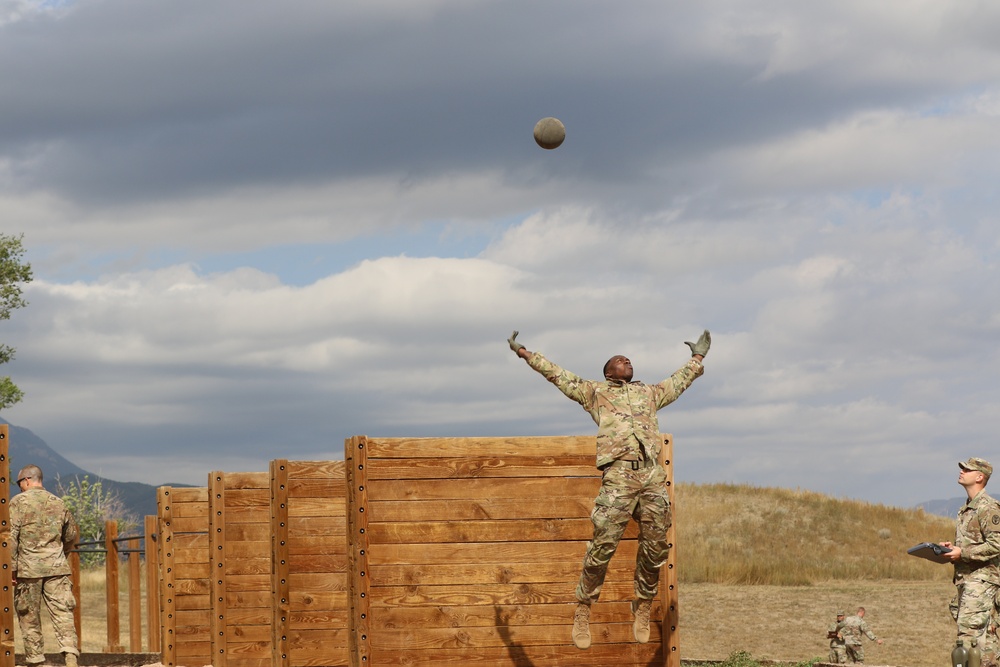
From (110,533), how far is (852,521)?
108 ft

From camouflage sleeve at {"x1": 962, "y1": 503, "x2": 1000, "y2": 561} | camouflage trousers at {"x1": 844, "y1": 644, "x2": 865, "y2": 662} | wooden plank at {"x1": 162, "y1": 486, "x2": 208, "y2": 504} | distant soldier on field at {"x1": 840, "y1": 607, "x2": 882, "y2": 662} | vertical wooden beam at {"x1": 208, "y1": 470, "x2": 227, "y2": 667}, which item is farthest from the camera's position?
camouflage trousers at {"x1": 844, "y1": 644, "x2": 865, "y2": 662}

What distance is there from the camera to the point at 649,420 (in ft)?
36.5

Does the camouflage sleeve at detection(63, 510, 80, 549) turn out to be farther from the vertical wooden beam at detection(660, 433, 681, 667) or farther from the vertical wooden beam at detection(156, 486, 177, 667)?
the vertical wooden beam at detection(660, 433, 681, 667)

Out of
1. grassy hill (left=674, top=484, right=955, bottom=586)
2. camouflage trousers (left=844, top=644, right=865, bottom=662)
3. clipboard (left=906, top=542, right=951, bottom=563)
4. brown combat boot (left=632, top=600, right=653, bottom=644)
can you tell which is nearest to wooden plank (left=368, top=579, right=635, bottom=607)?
brown combat boot (left=632, top=600, right=653, bottom=644)

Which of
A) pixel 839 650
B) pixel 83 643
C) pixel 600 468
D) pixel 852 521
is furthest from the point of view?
pixel 852 521

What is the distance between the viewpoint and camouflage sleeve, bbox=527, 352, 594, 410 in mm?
11328

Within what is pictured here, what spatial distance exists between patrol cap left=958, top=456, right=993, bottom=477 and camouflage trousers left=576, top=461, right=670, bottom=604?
352 cm

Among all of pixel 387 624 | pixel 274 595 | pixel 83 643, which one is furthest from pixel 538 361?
pixel 83 643

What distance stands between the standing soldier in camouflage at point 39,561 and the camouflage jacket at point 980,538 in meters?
9.73

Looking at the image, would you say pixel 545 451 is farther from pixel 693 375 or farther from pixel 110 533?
pixel 110 533

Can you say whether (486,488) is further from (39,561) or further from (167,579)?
(167,579)

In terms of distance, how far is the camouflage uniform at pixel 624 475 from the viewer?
35.7ft

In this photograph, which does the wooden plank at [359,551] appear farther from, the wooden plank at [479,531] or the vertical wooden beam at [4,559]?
the vertical wooden beam at [4,559]

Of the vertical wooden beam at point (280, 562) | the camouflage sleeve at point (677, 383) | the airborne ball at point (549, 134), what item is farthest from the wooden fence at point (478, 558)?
the airborne ball at point (549, 134)
